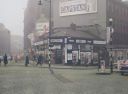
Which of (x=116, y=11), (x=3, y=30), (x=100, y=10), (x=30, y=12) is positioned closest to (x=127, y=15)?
(x=116, y=11)

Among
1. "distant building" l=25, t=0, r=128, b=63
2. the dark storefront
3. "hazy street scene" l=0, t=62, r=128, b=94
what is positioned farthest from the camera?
"distant building" l=25, t=0, r=128, b=63

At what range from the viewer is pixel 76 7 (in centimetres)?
6969

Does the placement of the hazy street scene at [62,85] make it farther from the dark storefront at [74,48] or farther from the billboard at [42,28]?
the billboard at [42,28]

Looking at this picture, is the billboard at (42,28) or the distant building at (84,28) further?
the billboard at (42,28)

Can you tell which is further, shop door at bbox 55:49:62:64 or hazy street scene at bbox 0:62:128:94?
shop door at bbox 55:49:62:64

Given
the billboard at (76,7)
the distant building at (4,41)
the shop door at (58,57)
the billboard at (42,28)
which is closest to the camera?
the shop door at (58,57)

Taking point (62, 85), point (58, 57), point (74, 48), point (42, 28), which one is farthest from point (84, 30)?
point (62, 85)

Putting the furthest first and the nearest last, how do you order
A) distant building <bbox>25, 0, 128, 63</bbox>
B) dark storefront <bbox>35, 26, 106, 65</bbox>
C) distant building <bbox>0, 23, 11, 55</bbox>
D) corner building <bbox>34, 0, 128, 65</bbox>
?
1. distant building <bbox>0, 23, 11, 55</bbox>
2. distant building <bbox>25, 0, 128, 63</bbox>
3. corner building <bbox>34, 0, 128, 65</bbox>
4. dark storefront <bbox>35, 26, 106, 65</bbox>

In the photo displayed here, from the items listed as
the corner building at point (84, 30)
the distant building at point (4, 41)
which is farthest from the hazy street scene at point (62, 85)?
the distant building at point (4, 41)

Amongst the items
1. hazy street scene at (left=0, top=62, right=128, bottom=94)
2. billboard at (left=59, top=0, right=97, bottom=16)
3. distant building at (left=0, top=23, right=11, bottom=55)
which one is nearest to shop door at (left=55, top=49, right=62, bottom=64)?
billboard at (left=59, top=0, right=97, bottom=16)

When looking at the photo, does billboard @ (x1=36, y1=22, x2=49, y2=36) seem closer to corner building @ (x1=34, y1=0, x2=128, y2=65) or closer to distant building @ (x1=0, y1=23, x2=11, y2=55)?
corner building @ (x1=34, y1=0, x2=128, y2=65)

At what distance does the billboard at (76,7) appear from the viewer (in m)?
67.3

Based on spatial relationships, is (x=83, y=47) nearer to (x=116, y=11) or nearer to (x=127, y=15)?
(x=116, y=11)

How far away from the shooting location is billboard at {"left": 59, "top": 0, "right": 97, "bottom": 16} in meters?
67.3
